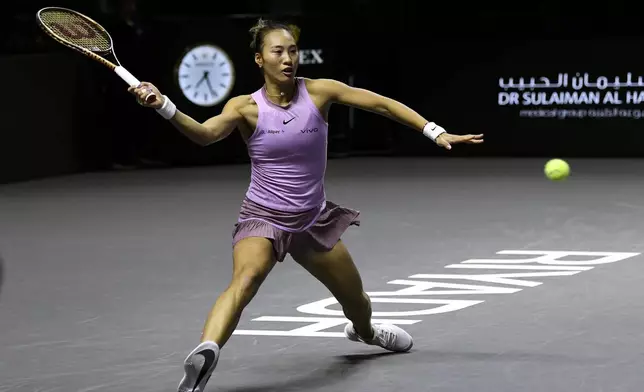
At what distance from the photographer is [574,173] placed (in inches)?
640

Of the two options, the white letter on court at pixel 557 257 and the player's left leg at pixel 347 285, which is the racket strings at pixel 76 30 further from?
the white letter on court at pixel 557 257

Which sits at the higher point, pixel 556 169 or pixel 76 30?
pixel 76 30

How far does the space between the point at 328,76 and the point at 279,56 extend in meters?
11.8

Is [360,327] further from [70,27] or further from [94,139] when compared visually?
[94,139]

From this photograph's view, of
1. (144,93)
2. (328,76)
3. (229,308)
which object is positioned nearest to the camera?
(144,93)

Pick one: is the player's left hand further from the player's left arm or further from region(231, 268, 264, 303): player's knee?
region(231, 268, 264, 303): player's knee

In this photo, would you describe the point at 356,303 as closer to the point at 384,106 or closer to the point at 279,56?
the point at 384,106

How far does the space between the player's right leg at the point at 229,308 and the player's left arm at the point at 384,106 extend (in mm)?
771

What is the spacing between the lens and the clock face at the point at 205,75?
17.4 meters

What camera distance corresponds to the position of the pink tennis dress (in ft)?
20.7

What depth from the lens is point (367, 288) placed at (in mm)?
8953

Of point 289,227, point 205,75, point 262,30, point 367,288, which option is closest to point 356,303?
point 289,227

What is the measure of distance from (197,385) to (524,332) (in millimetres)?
2352

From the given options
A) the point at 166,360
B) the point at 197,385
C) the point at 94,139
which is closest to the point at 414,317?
the point at 166,360
